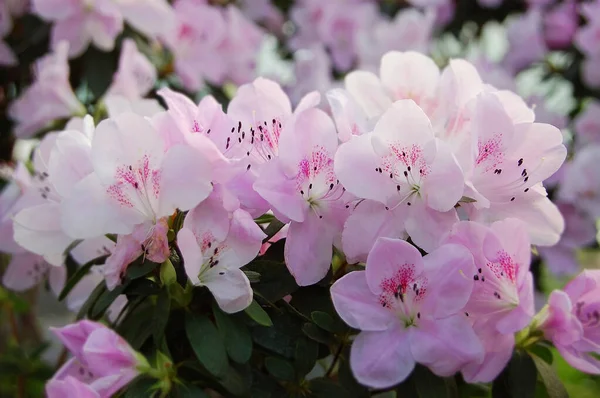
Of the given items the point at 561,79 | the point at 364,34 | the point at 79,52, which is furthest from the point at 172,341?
the point at 561,79

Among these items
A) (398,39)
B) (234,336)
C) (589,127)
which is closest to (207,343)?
(234,336)

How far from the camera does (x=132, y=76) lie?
1.35 meters

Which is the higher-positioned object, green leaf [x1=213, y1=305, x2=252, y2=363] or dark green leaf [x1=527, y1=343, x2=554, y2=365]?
green leaf [x1=213, y1=305, x2=252, y2=363]

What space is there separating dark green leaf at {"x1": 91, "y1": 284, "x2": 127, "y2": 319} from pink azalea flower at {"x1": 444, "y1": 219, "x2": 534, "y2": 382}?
327mm

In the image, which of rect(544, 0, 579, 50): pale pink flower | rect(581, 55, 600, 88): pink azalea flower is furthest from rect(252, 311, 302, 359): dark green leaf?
rect(544, 0, 579, 50): pale pink flower

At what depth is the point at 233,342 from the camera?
0.70 m

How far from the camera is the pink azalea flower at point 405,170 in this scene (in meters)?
0.71

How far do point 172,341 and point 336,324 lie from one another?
0.61 feet

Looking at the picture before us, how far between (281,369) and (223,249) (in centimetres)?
13

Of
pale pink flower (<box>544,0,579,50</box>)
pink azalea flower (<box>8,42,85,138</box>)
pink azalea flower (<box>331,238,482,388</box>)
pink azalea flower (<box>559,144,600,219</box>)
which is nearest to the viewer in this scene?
pink azalea flower (<box>331,238,482,388</box>)

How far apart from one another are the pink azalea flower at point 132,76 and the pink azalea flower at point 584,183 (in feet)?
3.21

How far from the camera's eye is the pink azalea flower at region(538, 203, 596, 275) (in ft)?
5.74

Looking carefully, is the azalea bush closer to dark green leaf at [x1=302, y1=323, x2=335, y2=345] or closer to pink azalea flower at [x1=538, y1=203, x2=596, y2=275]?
dark green leaf at [x1=302, y1=323, x2=335, y2=345]

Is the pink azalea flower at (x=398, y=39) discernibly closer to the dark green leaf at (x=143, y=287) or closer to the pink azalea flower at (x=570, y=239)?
the pink azalea flower at (x=570, y=239)
